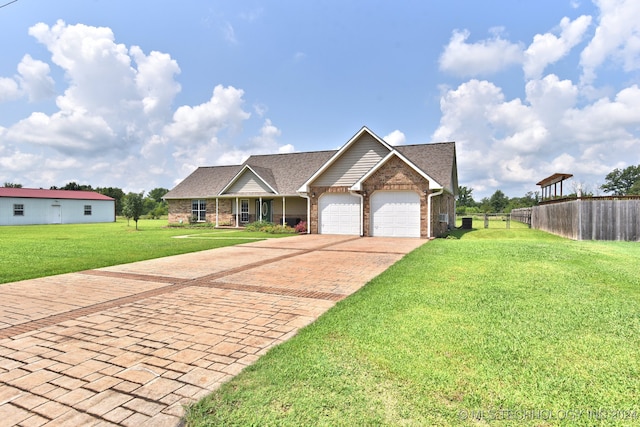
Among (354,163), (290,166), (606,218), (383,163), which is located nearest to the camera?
(606,218)

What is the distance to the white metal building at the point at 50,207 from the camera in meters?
36.5

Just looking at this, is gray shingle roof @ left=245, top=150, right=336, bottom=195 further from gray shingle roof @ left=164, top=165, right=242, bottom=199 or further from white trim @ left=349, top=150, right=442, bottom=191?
white trim @ left=349, top=150, right=442, bottom=191

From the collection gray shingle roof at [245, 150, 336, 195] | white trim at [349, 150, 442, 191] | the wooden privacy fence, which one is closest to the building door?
gray shingle roof at [245, 150, 336, 195]

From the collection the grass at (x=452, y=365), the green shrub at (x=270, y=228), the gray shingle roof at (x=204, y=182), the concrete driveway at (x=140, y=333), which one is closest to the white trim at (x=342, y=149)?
the green shrub at (x=270, y=228)

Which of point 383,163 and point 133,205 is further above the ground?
point 383,163

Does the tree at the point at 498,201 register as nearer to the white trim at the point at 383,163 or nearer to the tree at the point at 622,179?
the tree at the point at 622,179

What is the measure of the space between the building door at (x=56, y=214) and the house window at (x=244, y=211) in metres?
25.3

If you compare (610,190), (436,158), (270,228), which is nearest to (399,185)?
(436,158)

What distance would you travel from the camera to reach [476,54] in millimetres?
15461

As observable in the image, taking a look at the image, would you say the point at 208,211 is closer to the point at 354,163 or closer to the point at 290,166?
the point at 290,166

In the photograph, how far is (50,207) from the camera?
3903 centimetres

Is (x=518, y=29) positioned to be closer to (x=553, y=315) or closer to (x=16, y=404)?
(x=553, y=315)

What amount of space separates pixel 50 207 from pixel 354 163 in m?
36.8

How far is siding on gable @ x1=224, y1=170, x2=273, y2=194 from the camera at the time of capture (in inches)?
1064
